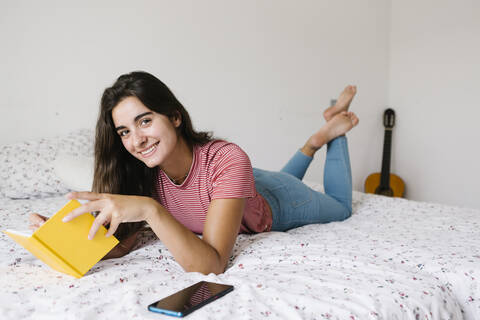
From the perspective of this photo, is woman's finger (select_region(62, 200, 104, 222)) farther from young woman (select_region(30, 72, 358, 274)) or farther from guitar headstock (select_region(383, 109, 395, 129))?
guitar headstock (select_region(383, 109, 395, 129))

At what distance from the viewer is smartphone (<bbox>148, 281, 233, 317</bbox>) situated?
629mm

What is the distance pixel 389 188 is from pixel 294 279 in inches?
104

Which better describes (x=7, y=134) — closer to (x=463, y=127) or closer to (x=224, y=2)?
(x=224, y=2)

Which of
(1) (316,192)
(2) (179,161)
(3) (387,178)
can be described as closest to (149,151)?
(2) (179,161)

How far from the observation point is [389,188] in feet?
10.6

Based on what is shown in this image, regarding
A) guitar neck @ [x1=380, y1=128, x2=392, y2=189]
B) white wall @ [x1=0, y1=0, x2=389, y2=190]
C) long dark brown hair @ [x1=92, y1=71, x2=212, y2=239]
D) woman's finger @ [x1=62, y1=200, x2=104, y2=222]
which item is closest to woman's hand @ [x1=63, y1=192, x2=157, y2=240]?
woman's finger @ [x1=62, y1=200, x2=104, y2=222]

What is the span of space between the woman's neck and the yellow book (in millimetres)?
307

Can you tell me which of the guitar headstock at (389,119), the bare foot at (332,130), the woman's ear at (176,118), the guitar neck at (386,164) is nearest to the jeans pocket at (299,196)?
the bare foot at (332,130)

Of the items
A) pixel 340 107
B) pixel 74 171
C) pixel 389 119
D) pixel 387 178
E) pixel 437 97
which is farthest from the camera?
pixel 389 119

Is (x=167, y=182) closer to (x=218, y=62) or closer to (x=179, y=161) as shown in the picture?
(x=179, y=161)

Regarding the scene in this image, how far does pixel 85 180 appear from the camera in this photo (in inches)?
62.7

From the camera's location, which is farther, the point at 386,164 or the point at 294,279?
the point at 386,164

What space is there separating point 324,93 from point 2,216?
7.55 ft

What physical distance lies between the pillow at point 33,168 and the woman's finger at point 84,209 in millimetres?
1007
